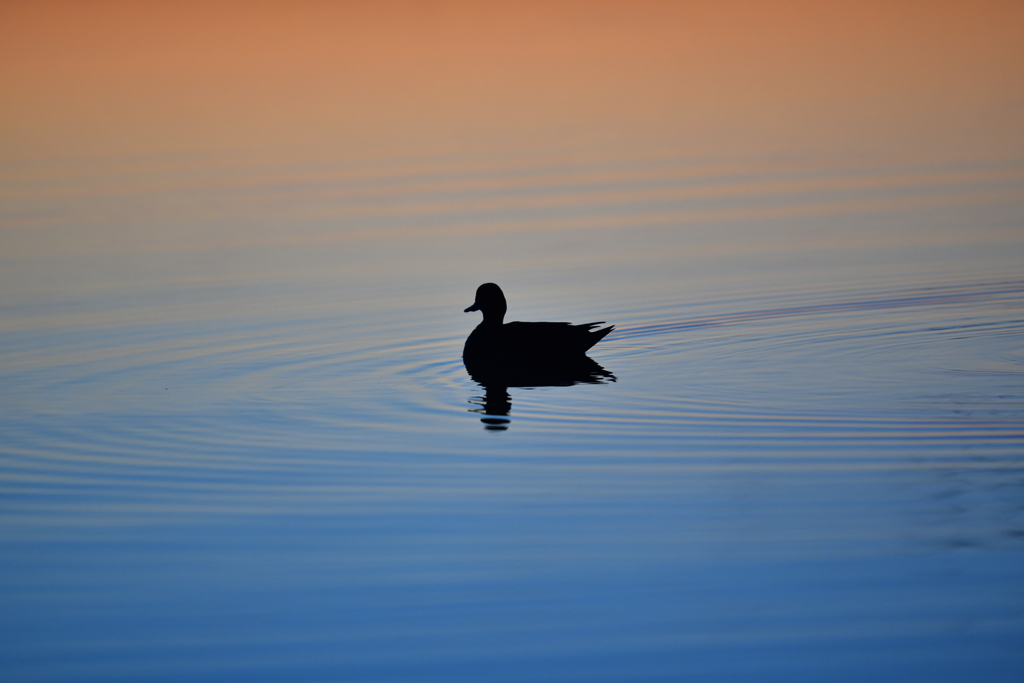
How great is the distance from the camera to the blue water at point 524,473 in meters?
4.77

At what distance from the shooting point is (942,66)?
30.7m

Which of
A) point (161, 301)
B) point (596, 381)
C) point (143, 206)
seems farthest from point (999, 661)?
point (143, 206)

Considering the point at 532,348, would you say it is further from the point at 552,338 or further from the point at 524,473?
the point at 524,473

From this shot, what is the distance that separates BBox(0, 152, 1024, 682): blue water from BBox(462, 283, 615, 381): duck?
293 mm

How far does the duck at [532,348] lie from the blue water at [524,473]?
29 centimetres

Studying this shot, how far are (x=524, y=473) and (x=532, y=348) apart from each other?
295cm

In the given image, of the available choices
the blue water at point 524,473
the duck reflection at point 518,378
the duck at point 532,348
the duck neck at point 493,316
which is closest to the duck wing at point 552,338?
the duck at point 532,348

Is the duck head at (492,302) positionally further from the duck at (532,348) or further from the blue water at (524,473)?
the duck at (532,348)

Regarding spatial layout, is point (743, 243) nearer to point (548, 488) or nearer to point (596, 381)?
point (596, 381)

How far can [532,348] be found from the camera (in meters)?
9.67

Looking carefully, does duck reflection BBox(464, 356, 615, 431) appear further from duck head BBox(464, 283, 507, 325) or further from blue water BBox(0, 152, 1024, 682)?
duck head BBox(464, 283, 507, 325)

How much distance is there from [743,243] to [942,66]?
1915 centimetres

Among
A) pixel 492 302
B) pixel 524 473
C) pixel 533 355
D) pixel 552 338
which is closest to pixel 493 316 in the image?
pixel 492 302

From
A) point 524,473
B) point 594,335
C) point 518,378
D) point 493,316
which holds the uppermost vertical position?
point 493,316
